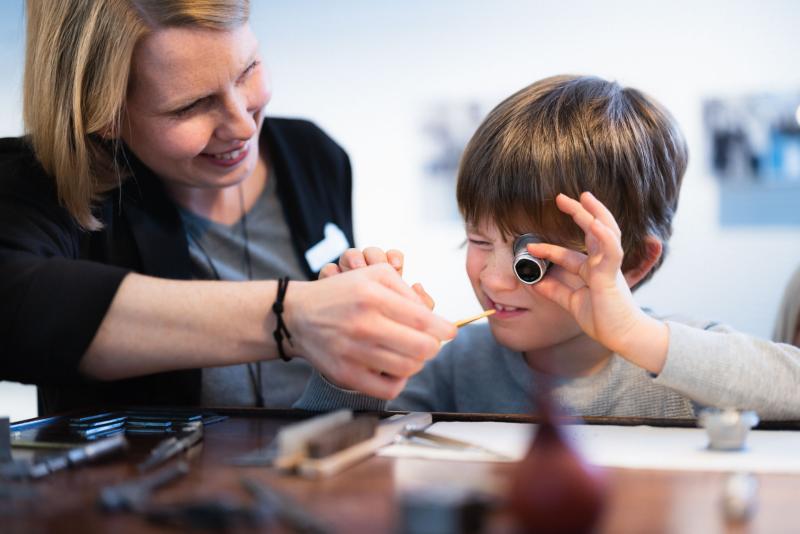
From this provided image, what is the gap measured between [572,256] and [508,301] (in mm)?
162

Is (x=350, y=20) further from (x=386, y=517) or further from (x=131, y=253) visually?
(x=386, y=517)

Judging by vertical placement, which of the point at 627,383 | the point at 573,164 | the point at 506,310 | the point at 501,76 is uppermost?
the point at 501,76

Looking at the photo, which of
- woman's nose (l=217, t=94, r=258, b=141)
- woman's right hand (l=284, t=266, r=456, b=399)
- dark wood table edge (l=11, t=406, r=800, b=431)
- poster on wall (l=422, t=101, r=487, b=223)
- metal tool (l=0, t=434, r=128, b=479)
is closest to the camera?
metal tool (l=0, t=434, r=128, b=479)

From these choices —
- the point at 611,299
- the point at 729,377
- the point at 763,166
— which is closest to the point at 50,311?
the point at 611,299

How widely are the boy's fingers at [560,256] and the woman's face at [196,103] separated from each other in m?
0.50

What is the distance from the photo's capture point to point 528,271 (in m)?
1.28

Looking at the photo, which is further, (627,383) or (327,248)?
(327,248)

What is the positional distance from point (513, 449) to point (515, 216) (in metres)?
0.51

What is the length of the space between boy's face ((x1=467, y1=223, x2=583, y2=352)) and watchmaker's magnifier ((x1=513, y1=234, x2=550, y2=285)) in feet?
0.19

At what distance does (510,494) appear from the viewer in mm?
644

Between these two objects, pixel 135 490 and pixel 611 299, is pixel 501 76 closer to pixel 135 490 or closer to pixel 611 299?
pixel 611 299

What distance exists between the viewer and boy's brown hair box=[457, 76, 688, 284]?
4.56 ft

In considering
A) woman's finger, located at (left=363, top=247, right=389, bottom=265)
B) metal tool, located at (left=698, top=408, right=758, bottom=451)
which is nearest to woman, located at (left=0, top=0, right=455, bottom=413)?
woman's finger, located at (left=363, top=247, right=389, bottom=265)

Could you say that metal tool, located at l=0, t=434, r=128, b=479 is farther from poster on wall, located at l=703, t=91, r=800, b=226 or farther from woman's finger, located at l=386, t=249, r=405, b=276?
poster on wall, located at l=703, t=91, r=800, b=226
